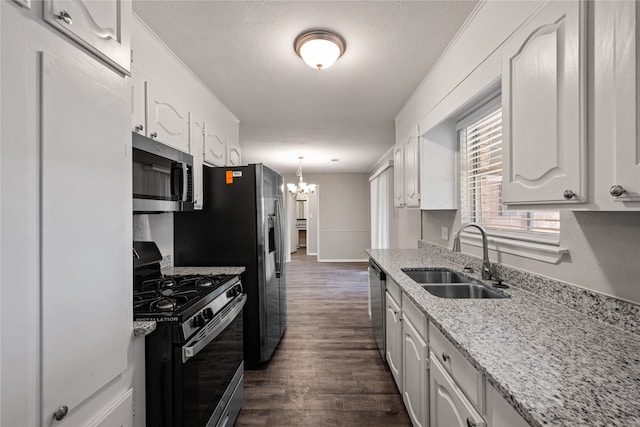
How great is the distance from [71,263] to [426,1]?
194cm

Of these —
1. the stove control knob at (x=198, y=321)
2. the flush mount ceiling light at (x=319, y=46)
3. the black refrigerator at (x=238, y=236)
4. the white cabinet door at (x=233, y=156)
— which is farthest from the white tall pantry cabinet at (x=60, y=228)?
the white cabinet door at (x=233, y=156)

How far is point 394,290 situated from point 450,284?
38 cm

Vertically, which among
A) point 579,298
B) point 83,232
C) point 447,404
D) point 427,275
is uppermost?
point 83,232

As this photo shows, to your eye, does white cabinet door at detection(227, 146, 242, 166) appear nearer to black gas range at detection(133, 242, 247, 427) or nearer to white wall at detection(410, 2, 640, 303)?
black gas range at detection(133, 242, 247, 427)

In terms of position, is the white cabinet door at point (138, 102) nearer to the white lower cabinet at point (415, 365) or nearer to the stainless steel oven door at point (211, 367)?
the stainless steel oven door at point (211, 367)

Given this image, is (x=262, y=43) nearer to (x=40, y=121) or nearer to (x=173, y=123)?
(x=173, y=123)

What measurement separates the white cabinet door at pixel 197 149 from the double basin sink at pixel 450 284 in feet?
5.60

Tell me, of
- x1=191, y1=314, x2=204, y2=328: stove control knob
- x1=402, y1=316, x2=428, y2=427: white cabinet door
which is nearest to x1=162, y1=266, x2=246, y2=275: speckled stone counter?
x1=191, y1=314, x2=204, y2=328: stove control knob

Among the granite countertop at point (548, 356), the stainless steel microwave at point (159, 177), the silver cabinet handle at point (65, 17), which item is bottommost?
the granite countertop at point (548, 356)

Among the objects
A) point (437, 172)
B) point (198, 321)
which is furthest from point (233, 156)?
point (198, 321)

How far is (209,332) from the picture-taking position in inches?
56.0

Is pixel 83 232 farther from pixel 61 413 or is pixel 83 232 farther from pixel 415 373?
pixel 415 373

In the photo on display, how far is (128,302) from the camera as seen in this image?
1035mm

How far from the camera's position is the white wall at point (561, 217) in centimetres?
104
